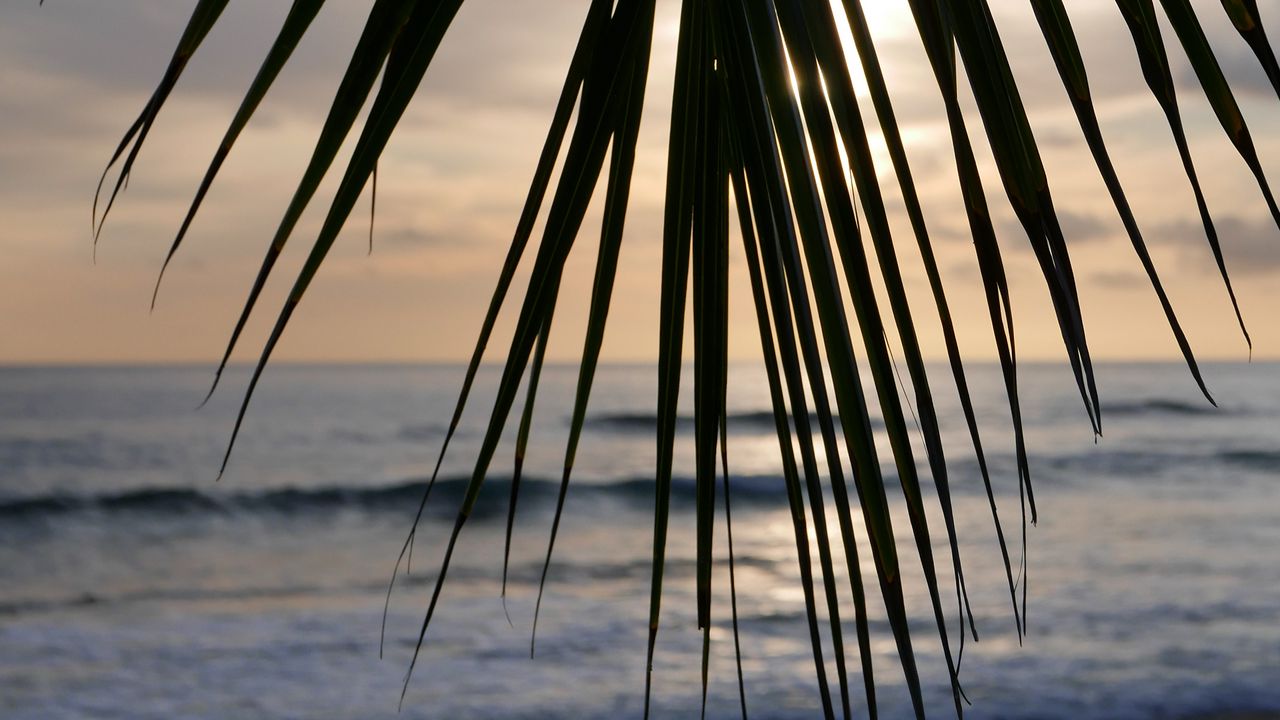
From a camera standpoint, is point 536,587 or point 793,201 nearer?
point 793,201

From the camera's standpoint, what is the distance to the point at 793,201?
422 millimetres

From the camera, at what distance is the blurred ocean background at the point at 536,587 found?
6980mm

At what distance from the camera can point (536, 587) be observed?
945 centimetres

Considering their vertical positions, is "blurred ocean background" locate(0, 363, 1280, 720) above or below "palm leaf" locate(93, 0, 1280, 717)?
below

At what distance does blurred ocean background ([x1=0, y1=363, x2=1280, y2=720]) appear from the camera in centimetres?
698

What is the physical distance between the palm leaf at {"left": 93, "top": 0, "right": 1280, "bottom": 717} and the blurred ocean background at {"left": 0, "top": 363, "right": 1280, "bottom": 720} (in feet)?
21.4

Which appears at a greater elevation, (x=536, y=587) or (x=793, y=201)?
(x=793, y=201)

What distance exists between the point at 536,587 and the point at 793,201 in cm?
930

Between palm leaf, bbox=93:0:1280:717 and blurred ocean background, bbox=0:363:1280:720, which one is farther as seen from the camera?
blurred ocean background, bbox=0:363:1280:720

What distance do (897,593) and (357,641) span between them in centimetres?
850

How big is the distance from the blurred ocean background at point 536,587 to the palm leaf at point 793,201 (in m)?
6.54

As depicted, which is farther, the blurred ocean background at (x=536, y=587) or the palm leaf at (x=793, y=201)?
the blurred ocean background at (x=536, y=587)

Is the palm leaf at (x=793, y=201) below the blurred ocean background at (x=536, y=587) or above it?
above

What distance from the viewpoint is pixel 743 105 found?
0.46 metres
